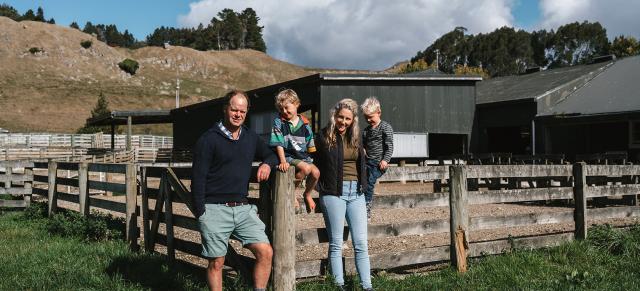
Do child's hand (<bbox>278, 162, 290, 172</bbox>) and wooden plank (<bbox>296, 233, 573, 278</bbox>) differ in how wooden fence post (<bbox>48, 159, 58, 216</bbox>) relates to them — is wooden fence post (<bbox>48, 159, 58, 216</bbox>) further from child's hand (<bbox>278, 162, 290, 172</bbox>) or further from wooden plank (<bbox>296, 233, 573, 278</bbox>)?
child's hand (<bbox>278, 162, 290, 172</bbox>)

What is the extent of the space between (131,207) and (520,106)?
2000cm

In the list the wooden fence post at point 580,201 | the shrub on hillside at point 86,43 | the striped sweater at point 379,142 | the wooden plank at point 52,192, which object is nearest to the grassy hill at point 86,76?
the shrub on hillside at point 86,43

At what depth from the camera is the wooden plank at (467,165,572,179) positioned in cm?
676

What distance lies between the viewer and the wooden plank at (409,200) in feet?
19.9

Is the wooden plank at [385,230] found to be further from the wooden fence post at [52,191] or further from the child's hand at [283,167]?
the wooden fence post at [52,191]

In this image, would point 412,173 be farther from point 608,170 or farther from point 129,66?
point 129,66

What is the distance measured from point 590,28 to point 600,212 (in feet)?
291

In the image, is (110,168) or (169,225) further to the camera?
(110,168)

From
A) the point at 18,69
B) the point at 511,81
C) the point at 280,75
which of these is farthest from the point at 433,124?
the point at 280,75

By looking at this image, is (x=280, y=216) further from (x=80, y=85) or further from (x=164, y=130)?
(x=80, y=85)

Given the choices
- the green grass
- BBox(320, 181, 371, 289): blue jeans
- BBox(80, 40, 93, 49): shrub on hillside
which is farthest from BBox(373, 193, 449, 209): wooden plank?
BBox(80, 40, 93, 49): shrub on hillside

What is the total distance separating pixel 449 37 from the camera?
101 metres

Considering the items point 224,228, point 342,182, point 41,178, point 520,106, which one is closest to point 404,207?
point 342,182

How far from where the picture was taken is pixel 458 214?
645 cm
